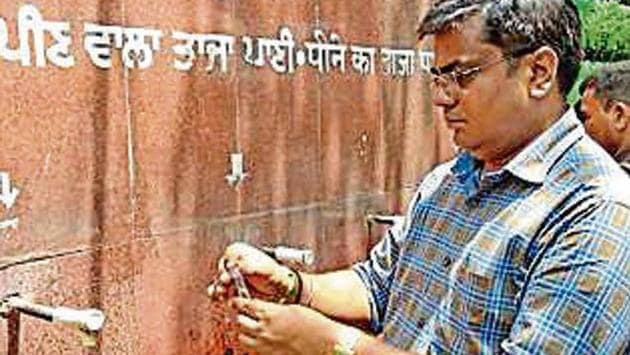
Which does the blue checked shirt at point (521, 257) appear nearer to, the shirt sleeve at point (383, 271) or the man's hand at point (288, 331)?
the shirt sleeve at point (383, 271)

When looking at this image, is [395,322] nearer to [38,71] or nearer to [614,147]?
[38,71]

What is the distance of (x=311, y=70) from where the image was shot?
3.71 meters

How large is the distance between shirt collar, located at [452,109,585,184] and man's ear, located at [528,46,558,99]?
0.23 feet

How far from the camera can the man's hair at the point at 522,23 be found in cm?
192

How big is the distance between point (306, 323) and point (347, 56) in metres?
2.20

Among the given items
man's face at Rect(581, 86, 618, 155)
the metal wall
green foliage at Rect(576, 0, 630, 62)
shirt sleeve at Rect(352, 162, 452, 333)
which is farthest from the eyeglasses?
green foliage at Rect(576, 0, 630, 62)

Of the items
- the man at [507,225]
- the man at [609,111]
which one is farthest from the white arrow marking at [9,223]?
the man at [609,111]

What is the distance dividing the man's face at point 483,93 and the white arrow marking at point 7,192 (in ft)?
3.32

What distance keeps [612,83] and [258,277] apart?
2.47 m

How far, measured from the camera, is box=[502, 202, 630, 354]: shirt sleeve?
1.74 m

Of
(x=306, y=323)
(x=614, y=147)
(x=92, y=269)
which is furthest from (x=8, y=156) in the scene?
(x=614, y=147)

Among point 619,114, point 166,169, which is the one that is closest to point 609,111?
point 619,114

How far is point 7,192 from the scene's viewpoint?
7.66 ft

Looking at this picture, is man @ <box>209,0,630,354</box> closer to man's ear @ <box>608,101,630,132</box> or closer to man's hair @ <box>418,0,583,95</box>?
man's hair @ <box>418,0,583,95</box>
